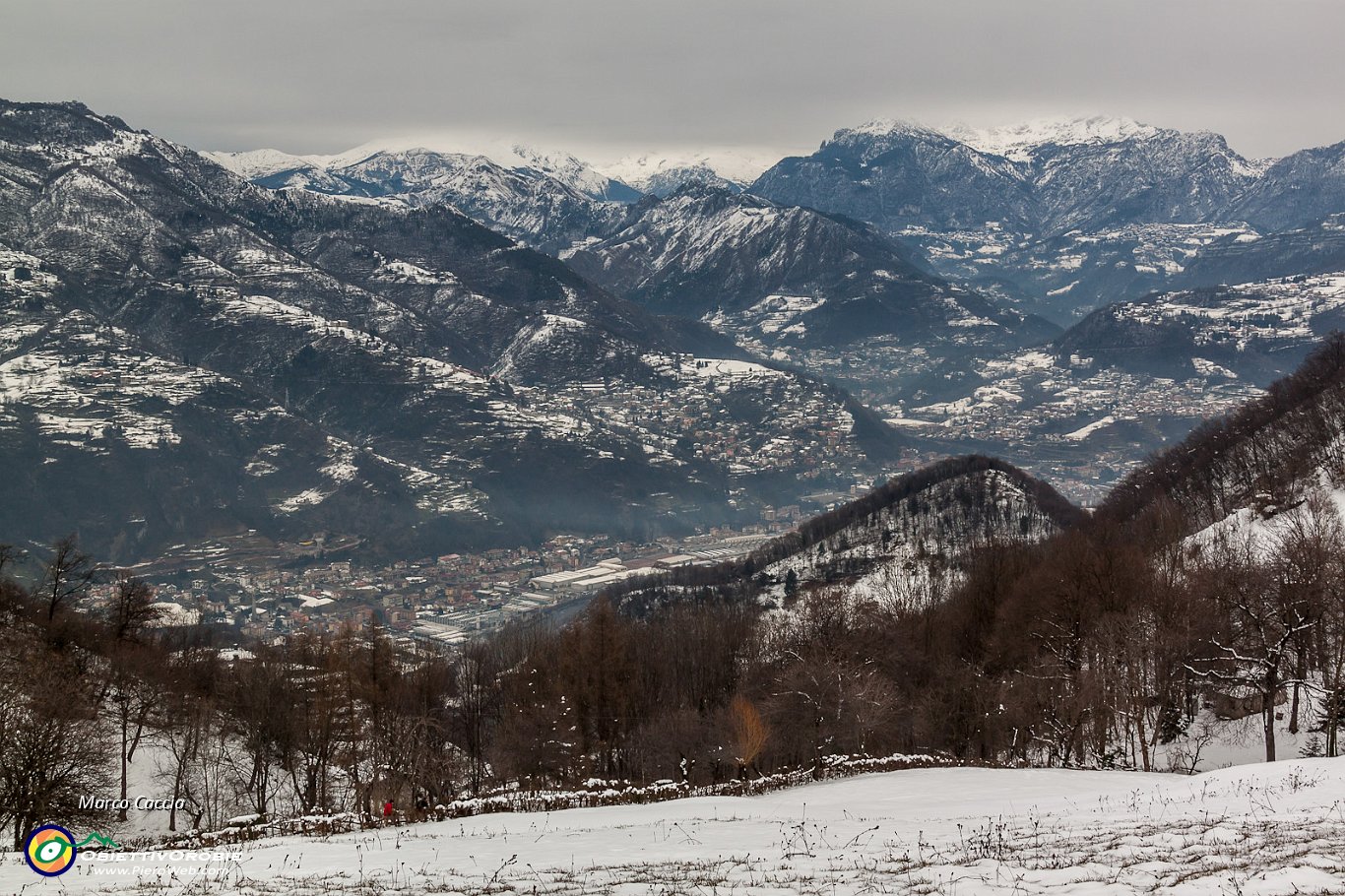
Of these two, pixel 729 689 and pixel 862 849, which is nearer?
pixel 862 849

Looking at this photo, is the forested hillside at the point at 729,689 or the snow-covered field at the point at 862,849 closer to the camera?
the snow-covered field at the point at 862,849

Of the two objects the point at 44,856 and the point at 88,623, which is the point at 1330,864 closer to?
the point at 44,856

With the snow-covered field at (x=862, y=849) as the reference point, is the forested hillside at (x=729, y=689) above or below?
above

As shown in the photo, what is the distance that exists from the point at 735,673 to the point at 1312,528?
4320 centimetres

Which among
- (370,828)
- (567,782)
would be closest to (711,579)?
(567,782)

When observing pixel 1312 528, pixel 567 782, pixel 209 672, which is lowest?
pixel 567 782

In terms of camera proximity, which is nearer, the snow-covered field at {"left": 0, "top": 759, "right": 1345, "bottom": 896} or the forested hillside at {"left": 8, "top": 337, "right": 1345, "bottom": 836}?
the snow-covered field at {"left": 0, "top": 759, "right": 1345, "bottom": 896}

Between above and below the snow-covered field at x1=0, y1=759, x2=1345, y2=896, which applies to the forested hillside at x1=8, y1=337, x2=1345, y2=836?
above

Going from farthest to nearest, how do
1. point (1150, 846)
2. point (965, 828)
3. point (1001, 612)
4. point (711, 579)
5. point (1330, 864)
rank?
point (711, 579) < point (1001, 612) < point (965, 828) < point (1150, 846) < point (1330, 864)

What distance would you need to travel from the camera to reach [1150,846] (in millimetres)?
27859

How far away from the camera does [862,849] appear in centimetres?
3059

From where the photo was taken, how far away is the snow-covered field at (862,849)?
2558cm

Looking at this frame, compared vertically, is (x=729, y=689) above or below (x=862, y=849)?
above

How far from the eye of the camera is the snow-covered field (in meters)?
25.6
